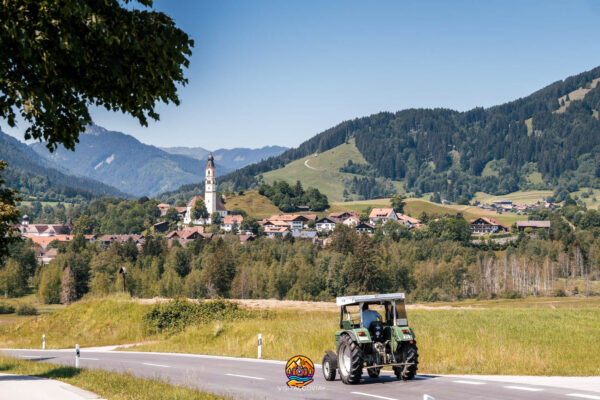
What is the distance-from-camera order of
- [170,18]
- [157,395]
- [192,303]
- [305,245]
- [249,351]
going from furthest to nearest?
[305,245]
[192,303]
[249,351]
[157,395]
[170,18]

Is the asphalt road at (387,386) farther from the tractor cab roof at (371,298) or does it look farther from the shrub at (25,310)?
the shrub at (25,310)

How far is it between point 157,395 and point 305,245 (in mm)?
167886

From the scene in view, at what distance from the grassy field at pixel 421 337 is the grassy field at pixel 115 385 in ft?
30.0

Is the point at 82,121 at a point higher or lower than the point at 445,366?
higher

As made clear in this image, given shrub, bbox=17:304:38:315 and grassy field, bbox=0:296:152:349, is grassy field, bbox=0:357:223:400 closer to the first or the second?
grassy field, bbox=0:296:152:349

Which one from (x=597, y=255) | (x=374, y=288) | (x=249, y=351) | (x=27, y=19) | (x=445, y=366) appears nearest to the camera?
(x=27, y=19)

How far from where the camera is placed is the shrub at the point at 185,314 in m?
44.4

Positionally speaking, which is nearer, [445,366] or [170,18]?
[170,18]

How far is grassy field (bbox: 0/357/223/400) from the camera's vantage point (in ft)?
45.6

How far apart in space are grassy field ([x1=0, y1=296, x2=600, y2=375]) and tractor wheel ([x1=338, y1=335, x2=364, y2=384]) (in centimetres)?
459

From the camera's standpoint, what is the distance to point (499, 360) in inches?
823

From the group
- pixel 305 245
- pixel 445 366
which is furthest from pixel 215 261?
pixel 445 366

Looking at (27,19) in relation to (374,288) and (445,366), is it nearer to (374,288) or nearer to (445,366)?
(445,366)

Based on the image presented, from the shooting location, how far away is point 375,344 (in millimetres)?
16734
